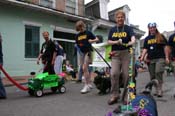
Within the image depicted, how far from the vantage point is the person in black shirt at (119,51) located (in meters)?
6.91

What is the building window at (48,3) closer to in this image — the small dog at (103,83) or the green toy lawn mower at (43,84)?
the green toy lawn mower at (43,84)

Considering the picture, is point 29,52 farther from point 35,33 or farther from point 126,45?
point 126,45

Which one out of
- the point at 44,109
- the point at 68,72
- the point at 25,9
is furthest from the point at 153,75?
the point at 25,9

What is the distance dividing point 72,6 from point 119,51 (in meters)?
15.4

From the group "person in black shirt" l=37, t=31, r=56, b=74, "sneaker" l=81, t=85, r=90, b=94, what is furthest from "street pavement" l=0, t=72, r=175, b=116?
"person in black shirt" l=37, t=31, r=56, b=74

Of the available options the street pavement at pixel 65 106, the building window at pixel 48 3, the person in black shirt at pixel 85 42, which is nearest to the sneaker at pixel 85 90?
the person in black shirt at pixel 85 42

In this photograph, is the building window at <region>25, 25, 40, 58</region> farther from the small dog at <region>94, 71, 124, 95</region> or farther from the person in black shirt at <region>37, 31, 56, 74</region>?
the small dog at <region>94, 71, 124, 95</region>

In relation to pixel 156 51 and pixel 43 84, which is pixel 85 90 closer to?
pixel 43 84

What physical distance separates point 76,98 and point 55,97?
1.90 ft

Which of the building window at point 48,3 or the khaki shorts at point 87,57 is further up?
the building window at point 48,3

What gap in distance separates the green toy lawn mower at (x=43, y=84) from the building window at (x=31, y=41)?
28.4 ft

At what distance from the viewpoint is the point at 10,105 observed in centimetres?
711

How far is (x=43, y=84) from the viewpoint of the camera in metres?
8.50

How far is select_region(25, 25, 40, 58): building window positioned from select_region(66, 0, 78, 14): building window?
3944 mm
